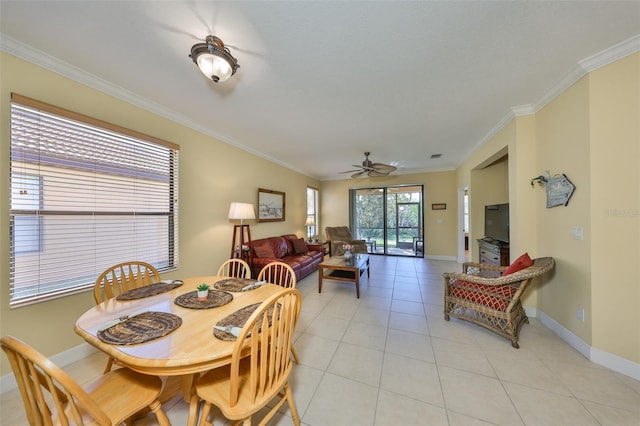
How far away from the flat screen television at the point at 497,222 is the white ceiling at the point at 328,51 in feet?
4.94

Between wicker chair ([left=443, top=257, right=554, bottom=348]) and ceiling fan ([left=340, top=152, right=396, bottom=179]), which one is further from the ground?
ceiling fan ([left=340, top=152, right=396, bottom=179])

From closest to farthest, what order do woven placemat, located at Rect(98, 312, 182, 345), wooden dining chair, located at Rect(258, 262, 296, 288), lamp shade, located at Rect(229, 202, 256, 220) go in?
woven placemat, located at Rect(98, 312, 182, 345) < wooden dining chair, located at Rect(258, 262, 296, 288) < lamp shade, located at Rect(229, 202, 256, 220)

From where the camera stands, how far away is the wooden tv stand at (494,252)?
10.3 feet

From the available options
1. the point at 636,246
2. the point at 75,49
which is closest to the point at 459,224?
the point at 636,246

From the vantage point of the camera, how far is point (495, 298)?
2.21 m

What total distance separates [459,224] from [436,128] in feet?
11.1

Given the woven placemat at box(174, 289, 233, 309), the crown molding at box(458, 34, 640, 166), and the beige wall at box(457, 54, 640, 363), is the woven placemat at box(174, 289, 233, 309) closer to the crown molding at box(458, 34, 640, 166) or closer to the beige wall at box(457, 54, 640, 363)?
the beige wall at box(457, 54, 640, 363)

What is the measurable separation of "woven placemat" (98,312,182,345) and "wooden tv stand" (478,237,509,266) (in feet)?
13.4

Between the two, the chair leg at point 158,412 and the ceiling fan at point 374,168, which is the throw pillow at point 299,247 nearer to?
the ceiling fan at point 374,168

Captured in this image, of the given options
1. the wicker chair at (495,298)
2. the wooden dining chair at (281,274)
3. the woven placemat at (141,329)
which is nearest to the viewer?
the woven placemat at (141,329)

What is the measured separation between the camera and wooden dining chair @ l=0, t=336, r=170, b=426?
74 cm

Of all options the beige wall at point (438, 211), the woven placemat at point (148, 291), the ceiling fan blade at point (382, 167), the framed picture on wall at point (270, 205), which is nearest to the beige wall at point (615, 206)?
the ceiling fan blade at point (382, 167)

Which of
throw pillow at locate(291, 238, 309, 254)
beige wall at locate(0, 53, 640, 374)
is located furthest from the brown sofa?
beige wall at locate(0, 53, 640, 374)

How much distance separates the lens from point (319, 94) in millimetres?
2250
